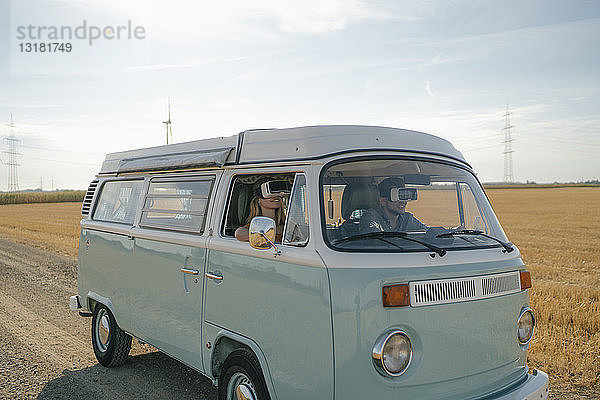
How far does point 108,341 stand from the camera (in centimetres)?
627

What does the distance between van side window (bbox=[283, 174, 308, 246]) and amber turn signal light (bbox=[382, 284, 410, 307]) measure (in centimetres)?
67

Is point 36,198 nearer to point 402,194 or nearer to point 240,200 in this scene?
point 240,200

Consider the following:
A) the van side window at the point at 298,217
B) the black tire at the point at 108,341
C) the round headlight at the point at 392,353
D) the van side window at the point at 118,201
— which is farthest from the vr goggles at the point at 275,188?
the black tire at the point at 108,341

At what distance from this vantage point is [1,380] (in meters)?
5.76

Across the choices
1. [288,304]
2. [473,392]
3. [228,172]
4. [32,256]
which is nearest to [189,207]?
[228,172]

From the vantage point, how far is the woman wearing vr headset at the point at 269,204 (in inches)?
162

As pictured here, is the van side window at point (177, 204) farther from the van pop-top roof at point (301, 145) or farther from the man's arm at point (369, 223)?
the man's arm at point (369, 223)

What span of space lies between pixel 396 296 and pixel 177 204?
102 inches

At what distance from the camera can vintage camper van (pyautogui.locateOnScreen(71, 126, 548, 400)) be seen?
3.19 metres

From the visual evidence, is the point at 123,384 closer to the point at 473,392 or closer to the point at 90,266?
the point at 90,266

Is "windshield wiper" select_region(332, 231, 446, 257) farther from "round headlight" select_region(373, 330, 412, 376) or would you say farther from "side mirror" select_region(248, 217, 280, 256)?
"round headlight" select_region(373, 330, 412, 376)

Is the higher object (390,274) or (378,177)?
(378,177)

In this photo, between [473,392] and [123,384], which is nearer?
[473,392]

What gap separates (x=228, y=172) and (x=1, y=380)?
11.8 feet
